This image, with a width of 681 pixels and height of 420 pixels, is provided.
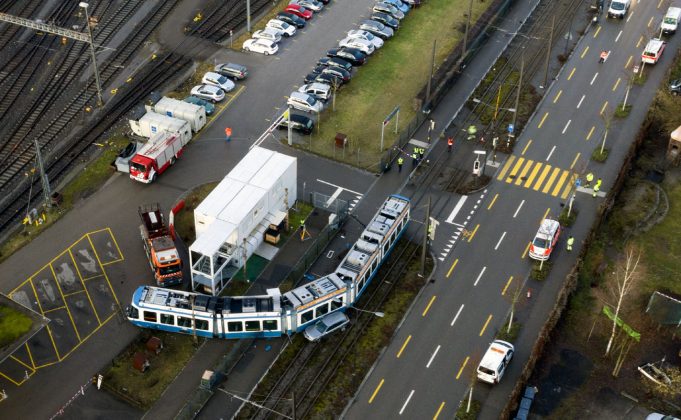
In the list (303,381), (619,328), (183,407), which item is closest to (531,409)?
(619,328)

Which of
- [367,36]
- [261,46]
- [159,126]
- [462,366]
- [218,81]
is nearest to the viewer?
[462,366]

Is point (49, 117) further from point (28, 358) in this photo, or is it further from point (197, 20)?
point (28, 358)

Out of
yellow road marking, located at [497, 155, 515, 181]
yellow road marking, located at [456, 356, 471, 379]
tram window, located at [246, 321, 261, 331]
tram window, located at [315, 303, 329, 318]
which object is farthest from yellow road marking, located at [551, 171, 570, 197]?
tram window, located at [246, 321, 261, 331]

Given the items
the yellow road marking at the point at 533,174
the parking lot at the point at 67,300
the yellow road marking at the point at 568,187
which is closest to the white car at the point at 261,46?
the parking lot at the point at 67,300

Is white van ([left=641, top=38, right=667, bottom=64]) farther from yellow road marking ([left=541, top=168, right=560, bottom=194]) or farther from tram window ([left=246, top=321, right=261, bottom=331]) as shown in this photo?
tram window ([left=246, top=321, right=261, bottom=331])

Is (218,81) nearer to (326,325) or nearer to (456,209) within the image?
(456,209)

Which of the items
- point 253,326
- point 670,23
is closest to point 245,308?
point 253,326
